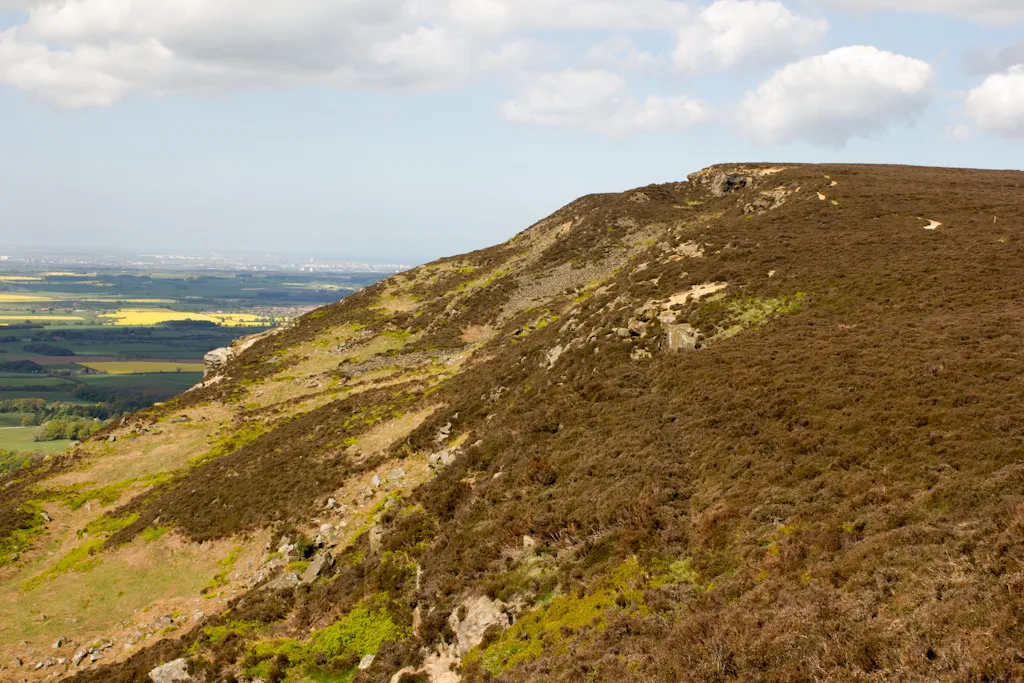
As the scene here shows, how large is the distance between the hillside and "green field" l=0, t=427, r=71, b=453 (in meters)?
77.5

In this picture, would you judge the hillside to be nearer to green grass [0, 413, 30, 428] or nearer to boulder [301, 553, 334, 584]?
boulder [301, 553, 334, 584]

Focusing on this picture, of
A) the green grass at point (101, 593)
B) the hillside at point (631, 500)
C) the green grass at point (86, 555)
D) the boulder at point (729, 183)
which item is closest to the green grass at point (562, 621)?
the hillside at point (631, 500)

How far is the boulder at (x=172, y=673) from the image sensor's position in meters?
19.4

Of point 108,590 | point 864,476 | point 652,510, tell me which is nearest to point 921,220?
point 864,476

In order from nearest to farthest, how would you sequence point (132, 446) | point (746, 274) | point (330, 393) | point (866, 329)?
point (866, 329), point (746, 274), point (132, 446), point (330, 393)

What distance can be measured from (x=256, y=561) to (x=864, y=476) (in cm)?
2746

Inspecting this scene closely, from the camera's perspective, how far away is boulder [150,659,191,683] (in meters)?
19.4

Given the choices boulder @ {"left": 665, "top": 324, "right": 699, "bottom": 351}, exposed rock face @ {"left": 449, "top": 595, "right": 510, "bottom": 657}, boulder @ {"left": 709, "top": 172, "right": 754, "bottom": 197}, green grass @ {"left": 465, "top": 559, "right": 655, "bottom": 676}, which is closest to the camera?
green grass @ {"left": 465, "top": 559, "right": 655, "bottom": 676}

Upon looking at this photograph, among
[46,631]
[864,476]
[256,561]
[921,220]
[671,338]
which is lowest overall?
[46,631]

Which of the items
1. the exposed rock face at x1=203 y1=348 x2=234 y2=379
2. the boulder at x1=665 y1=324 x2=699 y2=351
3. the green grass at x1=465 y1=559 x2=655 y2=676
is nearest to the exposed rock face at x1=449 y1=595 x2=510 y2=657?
the green grass at x1=465 y1=559 x2=655 y2=676

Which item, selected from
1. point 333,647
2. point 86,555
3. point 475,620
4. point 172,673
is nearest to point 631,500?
point 475,620

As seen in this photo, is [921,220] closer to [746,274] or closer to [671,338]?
[746,274]

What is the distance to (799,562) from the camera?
13820mm

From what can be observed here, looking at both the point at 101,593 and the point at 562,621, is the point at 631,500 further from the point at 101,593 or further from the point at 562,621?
the point at 101,593
